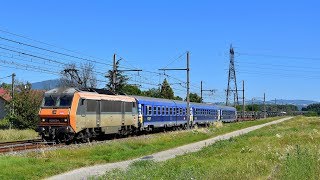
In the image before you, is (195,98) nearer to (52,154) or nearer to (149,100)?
(149,100)

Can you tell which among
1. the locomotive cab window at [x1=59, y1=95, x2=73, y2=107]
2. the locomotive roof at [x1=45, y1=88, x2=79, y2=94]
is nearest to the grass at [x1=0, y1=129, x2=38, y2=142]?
the locomotive roof at [x1=45, y1=88, x2=79, y2=94]

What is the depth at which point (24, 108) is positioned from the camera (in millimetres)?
39688

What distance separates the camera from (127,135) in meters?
36.6

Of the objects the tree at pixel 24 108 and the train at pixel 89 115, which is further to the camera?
the tree at pixel 24 108

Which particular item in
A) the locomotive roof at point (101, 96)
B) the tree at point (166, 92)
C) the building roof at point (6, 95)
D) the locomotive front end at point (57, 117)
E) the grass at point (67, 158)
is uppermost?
the tree at point (166, 92)

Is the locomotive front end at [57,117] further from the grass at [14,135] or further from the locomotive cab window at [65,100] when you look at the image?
the grass at [14,135]

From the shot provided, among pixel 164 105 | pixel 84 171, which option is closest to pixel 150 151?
pixel 84 171

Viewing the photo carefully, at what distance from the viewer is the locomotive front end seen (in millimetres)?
26531

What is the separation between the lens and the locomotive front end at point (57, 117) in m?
26.5

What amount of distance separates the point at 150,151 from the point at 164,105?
68.9ft

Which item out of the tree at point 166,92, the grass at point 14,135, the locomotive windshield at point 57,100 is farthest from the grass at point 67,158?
the tree at point 166,92

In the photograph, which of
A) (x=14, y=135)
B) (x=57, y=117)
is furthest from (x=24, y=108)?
(x=57, y=117)

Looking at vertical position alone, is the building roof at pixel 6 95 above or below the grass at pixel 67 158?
above

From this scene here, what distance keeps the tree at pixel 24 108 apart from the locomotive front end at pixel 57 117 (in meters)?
12.2
